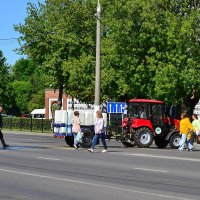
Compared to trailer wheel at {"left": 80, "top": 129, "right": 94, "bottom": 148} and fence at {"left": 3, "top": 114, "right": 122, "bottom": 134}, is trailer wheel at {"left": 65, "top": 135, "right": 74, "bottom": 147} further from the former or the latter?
fence at {"left": 3, "top": 114, "right": 122, "bottom": 134}

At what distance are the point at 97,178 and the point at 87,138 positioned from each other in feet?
47.2

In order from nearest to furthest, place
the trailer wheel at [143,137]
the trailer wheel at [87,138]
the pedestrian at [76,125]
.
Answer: the pedestrian at [76,125] < the trailer wheel at [87,138] < the trailer wheel at [143,137]

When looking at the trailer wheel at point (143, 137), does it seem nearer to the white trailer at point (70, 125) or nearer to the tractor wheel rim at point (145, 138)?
the tractor wheel rim at point (145, 138)

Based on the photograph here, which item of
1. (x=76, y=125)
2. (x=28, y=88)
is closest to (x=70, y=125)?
(x=76, y=125)

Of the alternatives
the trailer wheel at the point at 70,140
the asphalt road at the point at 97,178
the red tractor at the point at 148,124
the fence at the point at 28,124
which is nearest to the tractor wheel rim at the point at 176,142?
the red tractor at the point at 148,124

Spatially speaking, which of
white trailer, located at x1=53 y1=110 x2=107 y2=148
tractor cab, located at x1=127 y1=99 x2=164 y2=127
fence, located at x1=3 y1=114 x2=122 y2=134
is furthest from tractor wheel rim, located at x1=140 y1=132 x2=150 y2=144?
fence, located at x1=3 y1=114 x2=122 y2=134

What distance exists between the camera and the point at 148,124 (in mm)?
31188

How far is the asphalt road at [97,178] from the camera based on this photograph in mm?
12719

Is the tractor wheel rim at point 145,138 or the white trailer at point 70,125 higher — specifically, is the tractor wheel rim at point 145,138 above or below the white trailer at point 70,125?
below

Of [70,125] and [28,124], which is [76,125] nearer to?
[70,125]

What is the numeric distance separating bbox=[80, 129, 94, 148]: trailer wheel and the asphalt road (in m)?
6.92

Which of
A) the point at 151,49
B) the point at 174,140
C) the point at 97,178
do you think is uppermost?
the point at 151,49

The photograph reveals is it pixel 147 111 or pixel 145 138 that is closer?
pixel 145 138

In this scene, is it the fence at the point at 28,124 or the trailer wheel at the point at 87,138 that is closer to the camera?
the trailer wheel at the point at 87,138
